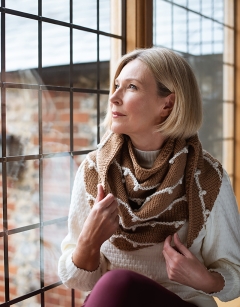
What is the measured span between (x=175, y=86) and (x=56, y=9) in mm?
627

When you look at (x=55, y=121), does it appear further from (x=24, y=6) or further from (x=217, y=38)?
(x=217, y=38)

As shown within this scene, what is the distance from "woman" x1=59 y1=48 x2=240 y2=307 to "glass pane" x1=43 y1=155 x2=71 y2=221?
0.87 ft

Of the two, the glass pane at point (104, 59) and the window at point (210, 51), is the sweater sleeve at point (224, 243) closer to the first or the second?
the glass pane at point (104, 59)

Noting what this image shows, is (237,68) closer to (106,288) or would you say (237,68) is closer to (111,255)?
(111,255)

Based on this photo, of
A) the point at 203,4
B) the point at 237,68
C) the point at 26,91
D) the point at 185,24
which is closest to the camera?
the point at 26,91

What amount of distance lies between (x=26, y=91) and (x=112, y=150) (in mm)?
416

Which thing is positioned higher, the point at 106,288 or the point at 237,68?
the point at 237,68

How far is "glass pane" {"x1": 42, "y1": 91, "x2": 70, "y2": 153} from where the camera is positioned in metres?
1.72

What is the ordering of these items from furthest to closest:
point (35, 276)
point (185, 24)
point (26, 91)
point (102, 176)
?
point (185, 24) → point (35, 276) → point (26, 91) → point (102, 176)

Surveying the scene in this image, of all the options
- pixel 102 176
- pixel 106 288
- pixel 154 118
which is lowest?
pixel 106 288

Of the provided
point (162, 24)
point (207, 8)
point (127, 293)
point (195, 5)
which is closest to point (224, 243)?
point (127, 293)

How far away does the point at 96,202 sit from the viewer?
1369 mm

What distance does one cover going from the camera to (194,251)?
59.1 inches

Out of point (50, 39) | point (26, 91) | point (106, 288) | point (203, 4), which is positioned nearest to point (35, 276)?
point (106, 288)
